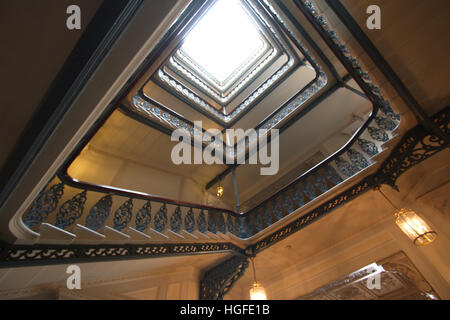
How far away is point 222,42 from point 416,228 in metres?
8.72

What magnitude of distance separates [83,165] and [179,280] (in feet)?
11.4

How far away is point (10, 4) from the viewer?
5.66 ft

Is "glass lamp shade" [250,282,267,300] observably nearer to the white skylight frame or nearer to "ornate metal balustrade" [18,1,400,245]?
"ornate metal balustrade" [18,1,400,245]

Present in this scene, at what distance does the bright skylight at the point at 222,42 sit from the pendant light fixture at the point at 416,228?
23.4ft

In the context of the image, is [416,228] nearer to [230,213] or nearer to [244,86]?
[230,213]

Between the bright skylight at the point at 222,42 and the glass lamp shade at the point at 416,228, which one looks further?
the bright skylight at the point at 222,42

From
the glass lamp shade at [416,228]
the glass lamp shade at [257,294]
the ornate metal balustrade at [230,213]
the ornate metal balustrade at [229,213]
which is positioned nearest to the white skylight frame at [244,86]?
the ornate metal balustrade at [230,213]

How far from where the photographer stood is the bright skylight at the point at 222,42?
8641 millimetres

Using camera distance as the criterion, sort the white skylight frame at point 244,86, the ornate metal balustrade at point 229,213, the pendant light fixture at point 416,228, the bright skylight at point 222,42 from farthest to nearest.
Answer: the bright skylight at point 222,42 → the white skylight frame at point 244,86 → the pendant light fixture at point 416,228 → the ornate metal balustrade at point 229,213

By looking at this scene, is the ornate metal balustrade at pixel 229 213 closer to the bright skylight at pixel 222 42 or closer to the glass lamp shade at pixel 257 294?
the glass lamp shade at pixel 257 294

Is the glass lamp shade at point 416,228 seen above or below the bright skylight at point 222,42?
below

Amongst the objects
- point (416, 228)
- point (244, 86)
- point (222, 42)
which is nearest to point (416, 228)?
point (416, 228)

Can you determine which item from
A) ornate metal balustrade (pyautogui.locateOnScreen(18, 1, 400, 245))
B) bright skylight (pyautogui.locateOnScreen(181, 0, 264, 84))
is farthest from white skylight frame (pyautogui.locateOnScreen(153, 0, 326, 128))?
ornate metal balustrade (pyautogui.locateOnScreen(18, 1, 400, 245))

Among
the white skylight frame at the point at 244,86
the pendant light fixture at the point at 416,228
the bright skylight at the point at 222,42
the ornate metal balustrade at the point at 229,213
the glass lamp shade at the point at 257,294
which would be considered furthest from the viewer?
the bright skylight at the point at 222,42
